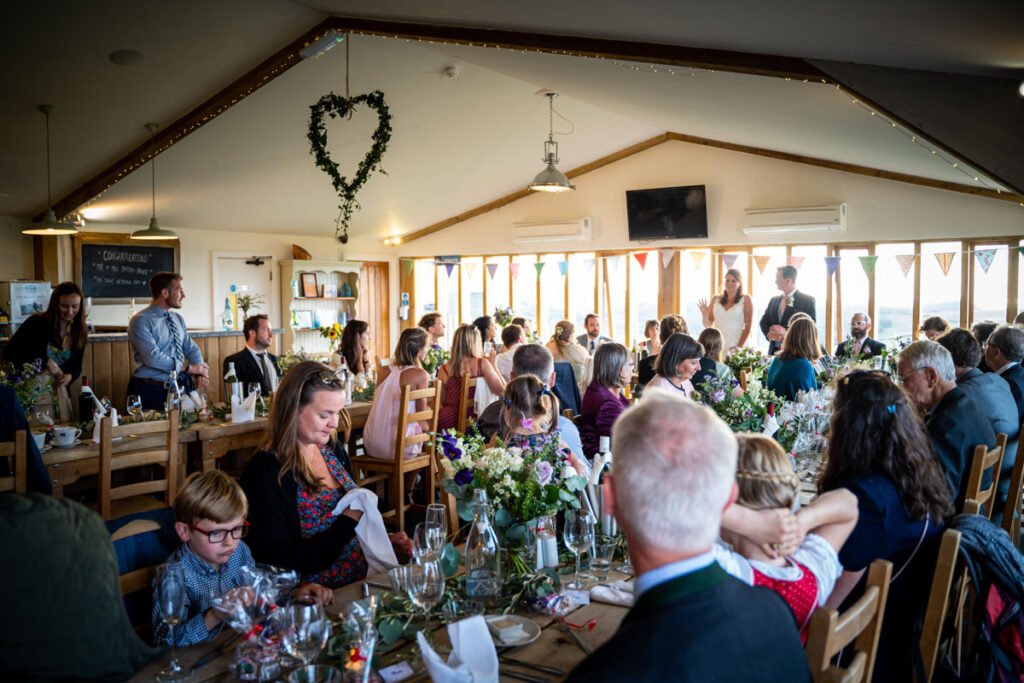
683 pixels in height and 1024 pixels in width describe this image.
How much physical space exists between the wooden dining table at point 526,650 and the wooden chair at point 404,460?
9.40 ft

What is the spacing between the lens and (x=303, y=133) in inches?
314

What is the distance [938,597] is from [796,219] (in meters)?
8.09

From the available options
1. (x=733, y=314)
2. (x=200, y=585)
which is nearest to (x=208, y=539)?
(x=200, y=585)

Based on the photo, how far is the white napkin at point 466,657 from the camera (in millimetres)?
1497

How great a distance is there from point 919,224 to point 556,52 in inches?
228

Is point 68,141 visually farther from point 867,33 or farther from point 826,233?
point 826,233

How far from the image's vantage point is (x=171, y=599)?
168 centimetres

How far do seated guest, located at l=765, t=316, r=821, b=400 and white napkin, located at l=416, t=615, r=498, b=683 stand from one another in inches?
164

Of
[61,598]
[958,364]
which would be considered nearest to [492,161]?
[958,364]

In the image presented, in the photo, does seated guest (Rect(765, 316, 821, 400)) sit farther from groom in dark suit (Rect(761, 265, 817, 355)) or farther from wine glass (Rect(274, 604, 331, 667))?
wine glass (Rect(274, 604, 331, 667))

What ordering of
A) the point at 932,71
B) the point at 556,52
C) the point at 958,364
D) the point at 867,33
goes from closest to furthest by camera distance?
1. the point at 867,33
2. the point at 932,71
3. the point at 958,364
4. the point at 556,52

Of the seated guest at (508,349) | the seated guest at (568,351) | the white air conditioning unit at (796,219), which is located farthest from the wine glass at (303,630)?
the white air conditioning unit at (796,219)

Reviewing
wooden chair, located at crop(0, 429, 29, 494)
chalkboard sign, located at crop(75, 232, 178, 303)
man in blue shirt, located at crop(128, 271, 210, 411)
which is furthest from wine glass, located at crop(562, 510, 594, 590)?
chalkboard sign, located at crop(75, 232, 178, 303)

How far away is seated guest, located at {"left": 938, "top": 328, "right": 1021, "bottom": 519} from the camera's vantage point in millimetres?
3504
